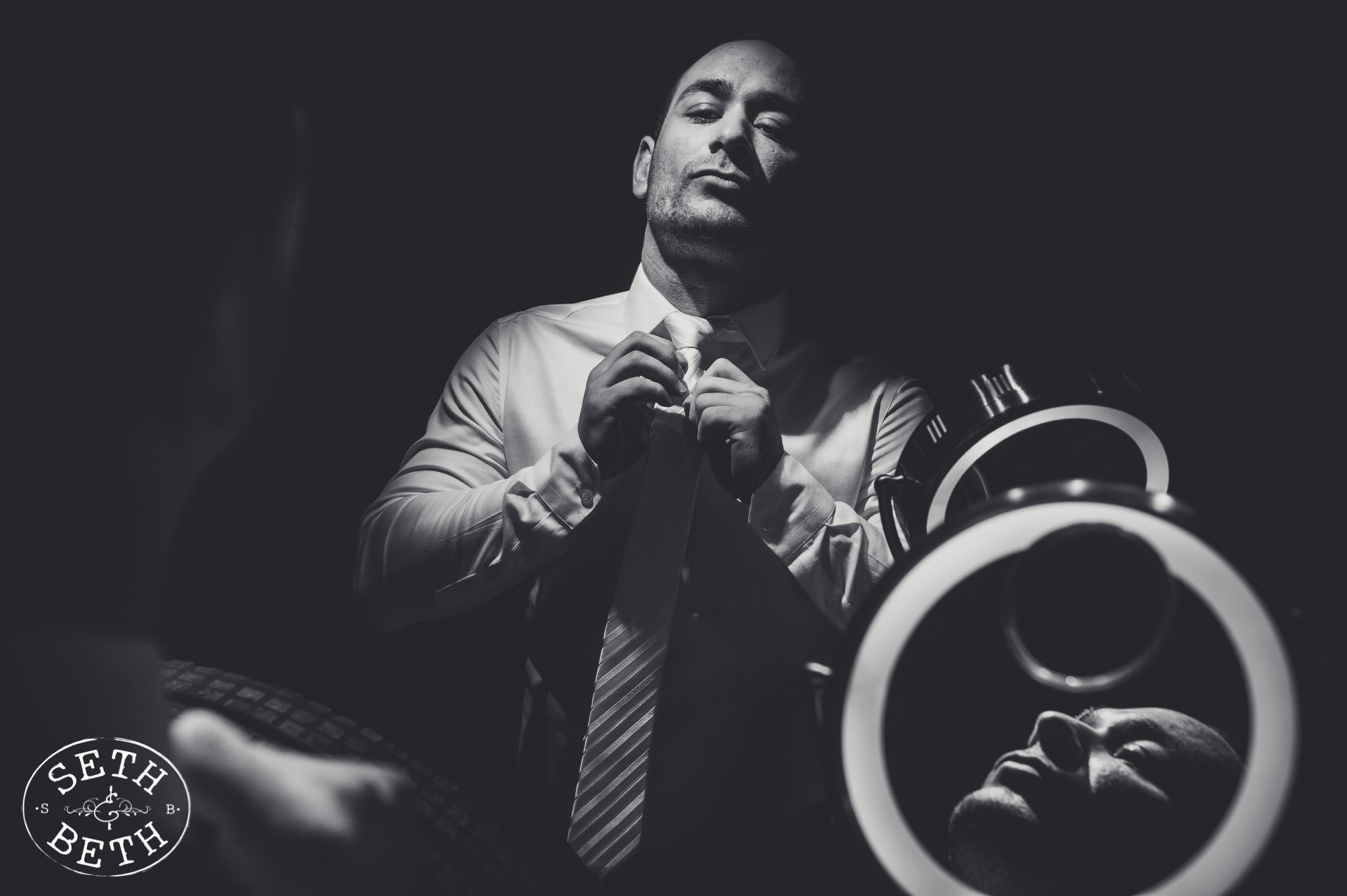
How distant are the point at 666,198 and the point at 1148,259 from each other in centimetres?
65

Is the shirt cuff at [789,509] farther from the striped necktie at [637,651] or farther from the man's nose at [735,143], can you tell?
the man's nose at [735,143]

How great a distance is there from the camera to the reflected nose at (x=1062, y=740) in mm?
735

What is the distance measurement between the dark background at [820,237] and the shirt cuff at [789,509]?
35cm

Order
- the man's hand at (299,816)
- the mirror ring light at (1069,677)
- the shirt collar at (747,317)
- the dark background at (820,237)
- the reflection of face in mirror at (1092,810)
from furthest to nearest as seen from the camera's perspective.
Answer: the shirt collar at (747,317)
the dark background at (820,237)
the man's hand at (299,816)
the reflection of face in mirror at (1092,810)
the mirror ring light at (1069,677)

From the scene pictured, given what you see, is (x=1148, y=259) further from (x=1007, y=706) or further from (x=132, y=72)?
(x=132, y=72)

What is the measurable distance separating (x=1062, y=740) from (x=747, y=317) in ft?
2.38

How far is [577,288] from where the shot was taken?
4.66ft

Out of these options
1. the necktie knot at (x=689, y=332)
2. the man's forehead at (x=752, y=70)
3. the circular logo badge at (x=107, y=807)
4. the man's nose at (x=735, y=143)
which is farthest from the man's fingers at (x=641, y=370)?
the circular logo badge at (x=107, y=807)

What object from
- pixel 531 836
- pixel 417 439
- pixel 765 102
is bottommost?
pixel 531 836


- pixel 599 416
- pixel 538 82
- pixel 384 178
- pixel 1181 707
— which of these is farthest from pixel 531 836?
pixel 538 82

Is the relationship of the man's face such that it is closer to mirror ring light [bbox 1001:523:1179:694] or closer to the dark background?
the dark background

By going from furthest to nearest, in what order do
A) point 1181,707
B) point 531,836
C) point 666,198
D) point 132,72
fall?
point 666,198, point 132,72, point 531,836, point 1181,707

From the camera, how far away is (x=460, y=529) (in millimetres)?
→ 1113

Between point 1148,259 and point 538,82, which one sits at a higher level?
point 538,82
